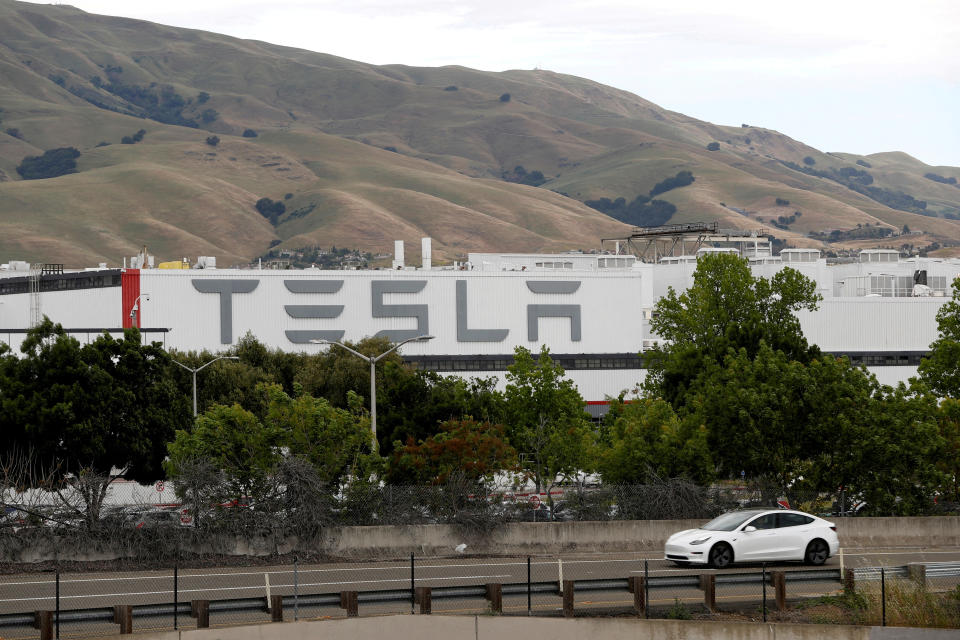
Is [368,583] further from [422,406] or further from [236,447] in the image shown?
[422,406]

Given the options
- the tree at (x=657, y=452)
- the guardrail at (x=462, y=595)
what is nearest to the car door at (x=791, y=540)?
the guardrail at (x=462, y=595)

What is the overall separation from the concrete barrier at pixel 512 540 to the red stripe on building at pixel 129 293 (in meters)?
73.0

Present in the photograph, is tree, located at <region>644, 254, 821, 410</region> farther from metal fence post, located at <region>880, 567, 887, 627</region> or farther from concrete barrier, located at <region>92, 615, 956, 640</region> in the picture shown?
concrete barrier, located at <region>92, 615, 956, 640</region>

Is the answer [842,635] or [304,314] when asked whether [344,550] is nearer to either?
[842,635]

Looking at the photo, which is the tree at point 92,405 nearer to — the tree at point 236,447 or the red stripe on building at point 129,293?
the tree at point 236,447

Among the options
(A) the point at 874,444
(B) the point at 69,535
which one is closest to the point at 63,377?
(B) the point at 69,535

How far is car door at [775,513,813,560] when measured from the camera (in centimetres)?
3112

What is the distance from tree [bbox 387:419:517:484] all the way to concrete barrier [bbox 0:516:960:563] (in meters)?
3.55

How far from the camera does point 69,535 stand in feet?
108

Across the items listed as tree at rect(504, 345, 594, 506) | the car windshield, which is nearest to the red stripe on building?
tree at rect(504, 345, 594, 506)

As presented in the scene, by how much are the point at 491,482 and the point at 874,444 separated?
45.4 ft

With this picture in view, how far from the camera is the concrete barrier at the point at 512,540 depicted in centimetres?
3441

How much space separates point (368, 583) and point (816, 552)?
1155 centimetres

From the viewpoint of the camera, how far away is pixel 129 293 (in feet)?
340
